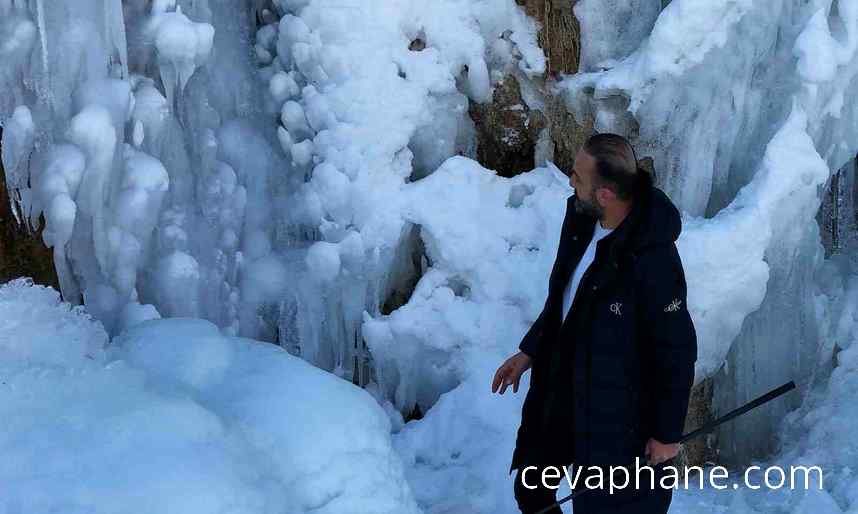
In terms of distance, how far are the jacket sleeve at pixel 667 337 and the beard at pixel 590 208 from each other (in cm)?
19

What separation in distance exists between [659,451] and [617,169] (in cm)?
75

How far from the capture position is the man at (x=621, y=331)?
8.21 feet

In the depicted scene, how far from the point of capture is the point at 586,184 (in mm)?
2605

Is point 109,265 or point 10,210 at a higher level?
point 10,210

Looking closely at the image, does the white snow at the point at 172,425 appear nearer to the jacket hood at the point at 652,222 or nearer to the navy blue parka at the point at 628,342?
the navy blue parka at the point at 628,342

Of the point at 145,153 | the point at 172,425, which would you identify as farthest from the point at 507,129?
the point at 172,425

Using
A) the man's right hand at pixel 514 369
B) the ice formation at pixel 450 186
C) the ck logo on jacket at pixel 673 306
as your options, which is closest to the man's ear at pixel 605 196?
the ck logo on jacket at pixel 673 306

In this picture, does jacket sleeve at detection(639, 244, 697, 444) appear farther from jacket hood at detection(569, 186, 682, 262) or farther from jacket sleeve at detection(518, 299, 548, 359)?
jacket sleeve at detection(518, 299, 548, 359)

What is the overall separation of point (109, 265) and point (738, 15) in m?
2.69

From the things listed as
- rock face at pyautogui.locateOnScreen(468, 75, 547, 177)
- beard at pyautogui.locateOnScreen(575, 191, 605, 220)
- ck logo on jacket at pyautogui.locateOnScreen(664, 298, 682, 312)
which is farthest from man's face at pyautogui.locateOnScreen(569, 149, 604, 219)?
rock face at pyautogui.locateOnScreen(468, 75, 547, 177)

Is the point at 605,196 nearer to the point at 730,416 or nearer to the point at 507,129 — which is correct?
the point at 730,416

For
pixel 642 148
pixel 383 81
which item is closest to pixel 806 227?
pixel 642 148

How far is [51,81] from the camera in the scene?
122 inches

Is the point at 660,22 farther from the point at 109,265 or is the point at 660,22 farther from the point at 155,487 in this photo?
the point at 155,487
